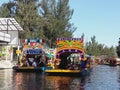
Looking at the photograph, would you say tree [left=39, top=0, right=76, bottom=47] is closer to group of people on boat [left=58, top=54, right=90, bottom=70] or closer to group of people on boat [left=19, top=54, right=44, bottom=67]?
group of people on boat [left=19, top=54, right=44, bottom=67]

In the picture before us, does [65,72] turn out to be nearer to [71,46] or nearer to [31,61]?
[71,46]

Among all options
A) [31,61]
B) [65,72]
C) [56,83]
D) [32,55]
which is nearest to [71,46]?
[65,72]

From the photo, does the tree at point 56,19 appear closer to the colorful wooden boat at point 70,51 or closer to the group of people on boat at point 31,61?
the group of people on boat at point 31,61

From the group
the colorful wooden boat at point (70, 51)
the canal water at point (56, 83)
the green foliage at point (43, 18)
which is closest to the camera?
the canal water at point (56, 83)

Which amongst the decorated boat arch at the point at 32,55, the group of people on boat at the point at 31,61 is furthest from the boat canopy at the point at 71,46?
the group of people on boat at the point at 31,61

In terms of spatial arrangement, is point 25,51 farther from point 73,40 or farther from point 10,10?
point 10,10

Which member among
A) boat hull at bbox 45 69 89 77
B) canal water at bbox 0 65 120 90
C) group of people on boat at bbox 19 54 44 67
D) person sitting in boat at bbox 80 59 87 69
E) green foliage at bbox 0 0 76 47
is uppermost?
green foliage at bbox 0 0 76 47

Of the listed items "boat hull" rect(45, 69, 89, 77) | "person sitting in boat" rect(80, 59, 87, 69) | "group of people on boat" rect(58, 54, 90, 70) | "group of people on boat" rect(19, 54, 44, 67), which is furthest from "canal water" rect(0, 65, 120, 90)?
"group of people on boat" rect(19, 54, 44, 67)

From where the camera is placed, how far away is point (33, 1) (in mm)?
93625

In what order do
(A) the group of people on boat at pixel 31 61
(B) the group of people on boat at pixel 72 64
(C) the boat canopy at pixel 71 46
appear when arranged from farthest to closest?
1. (A) the group of people on boat at pixel 31 61
2. (B) the group of people on boat at pixel 72 64
3. (C) the boat canopy at pixel 71 46

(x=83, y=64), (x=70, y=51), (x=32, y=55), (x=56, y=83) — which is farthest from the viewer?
(x=32, y=55)

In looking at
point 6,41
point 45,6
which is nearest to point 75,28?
point 45,6

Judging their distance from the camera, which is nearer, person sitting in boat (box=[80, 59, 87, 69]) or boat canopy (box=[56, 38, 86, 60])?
boat canopy (box=[56, 38, 86, 60])

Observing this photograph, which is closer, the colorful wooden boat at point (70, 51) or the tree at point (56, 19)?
the colorful wooden boat at point (70, 51)
